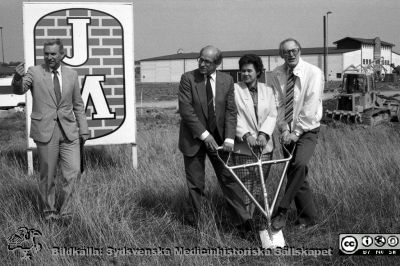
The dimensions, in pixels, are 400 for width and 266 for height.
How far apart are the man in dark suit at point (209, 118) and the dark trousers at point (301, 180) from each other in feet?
1.54

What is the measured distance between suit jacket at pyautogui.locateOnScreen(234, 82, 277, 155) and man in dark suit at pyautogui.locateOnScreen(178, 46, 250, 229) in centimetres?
7

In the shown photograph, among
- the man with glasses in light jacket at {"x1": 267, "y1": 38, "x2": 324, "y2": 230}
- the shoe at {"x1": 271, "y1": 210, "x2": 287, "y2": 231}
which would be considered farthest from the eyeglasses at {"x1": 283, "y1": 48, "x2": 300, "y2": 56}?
the shoe at {"x1": 271, "y1": 210, "x2": 287, "y2": 231}

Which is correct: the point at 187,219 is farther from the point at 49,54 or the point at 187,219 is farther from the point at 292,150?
the point at 49,54

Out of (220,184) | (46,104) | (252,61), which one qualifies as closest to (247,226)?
(220,184)

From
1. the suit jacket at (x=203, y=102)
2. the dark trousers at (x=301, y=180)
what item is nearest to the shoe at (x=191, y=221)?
the suit jacket at (x=203, y=102)

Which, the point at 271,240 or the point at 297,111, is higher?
the point at 297,111

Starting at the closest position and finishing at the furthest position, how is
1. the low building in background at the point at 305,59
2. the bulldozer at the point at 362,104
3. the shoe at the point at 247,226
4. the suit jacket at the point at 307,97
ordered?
the shoe at the point at 247,226
the suit jacket at the point at 307,97
the bulldozer at the point at 362,104
the low building in background at the point at 305,59

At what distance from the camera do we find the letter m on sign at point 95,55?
7938 millimetres

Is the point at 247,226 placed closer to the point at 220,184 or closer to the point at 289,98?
the point at 220,184

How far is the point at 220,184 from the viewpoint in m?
5.09

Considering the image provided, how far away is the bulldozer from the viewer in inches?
731

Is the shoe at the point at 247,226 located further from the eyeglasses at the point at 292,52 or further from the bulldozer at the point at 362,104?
the bulldozer at the point at 362,104

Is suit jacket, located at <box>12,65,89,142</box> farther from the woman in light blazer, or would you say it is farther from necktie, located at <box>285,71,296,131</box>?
necktie, located at <box>285,71,296,131</box>

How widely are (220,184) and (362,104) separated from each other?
15.0 metres
